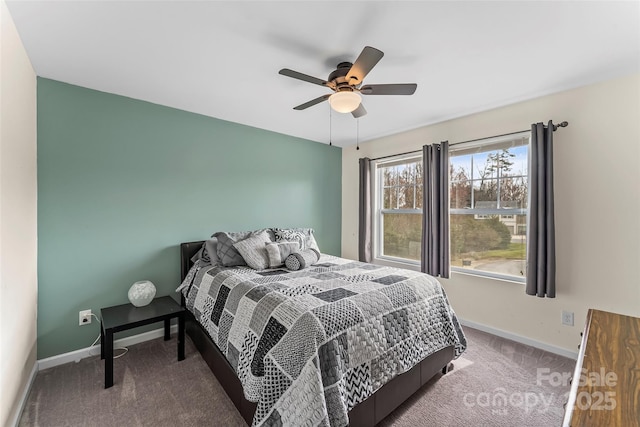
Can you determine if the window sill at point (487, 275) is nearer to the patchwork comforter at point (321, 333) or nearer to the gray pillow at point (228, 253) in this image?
the patchwork comforter at point (321, 333)

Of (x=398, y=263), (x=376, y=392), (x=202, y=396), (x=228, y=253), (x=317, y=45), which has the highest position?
(x=317, y=45)

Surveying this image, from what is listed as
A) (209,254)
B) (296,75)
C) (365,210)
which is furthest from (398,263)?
(296,75)

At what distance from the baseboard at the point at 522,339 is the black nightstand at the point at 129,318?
2.95 metres

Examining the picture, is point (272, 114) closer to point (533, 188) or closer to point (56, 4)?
point (56, 4)

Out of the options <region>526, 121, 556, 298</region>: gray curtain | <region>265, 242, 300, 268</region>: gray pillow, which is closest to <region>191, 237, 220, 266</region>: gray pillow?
<region>265, 242, 300, 268</region>: gray pillow

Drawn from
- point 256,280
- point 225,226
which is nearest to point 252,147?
point 225,226

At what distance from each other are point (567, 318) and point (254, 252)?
2.88 meters

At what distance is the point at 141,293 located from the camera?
2424mm

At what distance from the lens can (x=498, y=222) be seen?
2928 millimetres

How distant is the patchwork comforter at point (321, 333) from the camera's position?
1.35 meters

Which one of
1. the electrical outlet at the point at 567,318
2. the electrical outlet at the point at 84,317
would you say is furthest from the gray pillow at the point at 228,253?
the electrical outlet at the point at 567,318

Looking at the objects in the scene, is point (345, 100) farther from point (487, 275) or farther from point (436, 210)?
point (487, 275)

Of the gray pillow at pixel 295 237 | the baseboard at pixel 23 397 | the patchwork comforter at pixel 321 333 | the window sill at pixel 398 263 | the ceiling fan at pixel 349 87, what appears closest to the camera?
the patchwork comforter at pixel 321 333

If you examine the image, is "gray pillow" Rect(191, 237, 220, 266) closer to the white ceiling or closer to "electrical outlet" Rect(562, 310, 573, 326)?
the white ceiling
